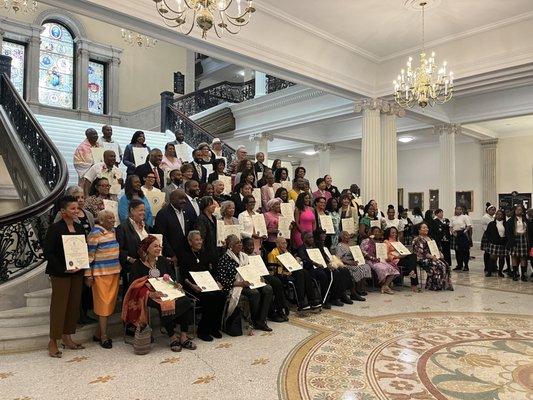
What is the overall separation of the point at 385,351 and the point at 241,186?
315cm

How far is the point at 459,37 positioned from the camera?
876cm

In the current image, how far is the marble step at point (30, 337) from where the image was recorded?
14.1 ft

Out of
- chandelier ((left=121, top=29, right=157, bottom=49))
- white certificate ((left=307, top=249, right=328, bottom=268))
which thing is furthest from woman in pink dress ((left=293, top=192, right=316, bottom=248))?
chandelier ((left=121, top=29, right=157, bottom=49))

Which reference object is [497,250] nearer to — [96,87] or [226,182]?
[226,182]

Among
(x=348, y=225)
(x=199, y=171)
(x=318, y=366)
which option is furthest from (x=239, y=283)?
(x=348, y=225)

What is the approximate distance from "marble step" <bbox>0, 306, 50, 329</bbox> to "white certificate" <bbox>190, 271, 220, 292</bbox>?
1646 millimetres

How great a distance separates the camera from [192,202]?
560 centimetres

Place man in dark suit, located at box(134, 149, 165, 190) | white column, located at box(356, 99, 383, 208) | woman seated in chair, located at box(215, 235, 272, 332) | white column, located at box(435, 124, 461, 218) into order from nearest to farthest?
woman seated in chair, located at box(215, 235, 272, 332) → man in dark suit, located at box(134, 149, 165, 190) → white column, located at box(356, 99, 383, 208) → white column, located at box(435, 124, 461, 218)

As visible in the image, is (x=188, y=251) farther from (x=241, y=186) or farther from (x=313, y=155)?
(x=313, y=155)

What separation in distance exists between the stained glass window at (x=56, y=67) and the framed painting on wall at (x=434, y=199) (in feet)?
48.0

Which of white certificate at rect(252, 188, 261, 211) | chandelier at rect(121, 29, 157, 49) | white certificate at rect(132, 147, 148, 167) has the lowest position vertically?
white certificate at rect(252, 188, 261, 211)

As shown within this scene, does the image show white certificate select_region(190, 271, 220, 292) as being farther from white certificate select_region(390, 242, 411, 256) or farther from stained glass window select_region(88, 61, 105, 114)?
stained glass window select_region(88, 61, 105, 114)

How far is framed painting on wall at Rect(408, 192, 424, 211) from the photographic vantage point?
1875cm

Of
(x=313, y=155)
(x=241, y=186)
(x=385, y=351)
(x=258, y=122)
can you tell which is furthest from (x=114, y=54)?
(x=385, y=351)
